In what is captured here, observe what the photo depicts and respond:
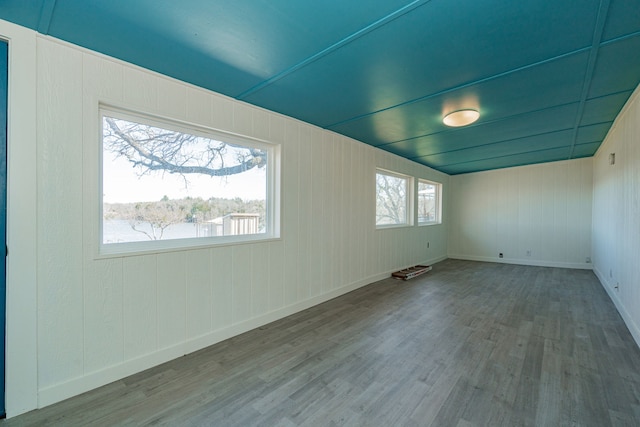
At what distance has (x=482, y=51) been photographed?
188 cm

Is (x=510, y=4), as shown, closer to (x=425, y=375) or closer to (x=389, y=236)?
(x=425, y=375)

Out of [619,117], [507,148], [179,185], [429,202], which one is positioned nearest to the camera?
[179,185]

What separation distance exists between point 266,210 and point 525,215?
6.25 meters

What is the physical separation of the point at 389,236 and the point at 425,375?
10.3ft

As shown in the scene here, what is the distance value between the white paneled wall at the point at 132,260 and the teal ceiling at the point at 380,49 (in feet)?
0.64

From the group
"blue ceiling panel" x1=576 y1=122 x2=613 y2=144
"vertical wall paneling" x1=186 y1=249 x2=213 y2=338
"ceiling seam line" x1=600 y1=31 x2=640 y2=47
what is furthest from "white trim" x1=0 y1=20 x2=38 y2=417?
"blue ceiling panel" x1=576 y1=122 x2=613 y2=144

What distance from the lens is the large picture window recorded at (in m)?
2.08

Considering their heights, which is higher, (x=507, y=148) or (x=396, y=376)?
(x=507, y=148)

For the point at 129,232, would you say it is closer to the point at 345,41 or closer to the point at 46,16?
the point at 46,16

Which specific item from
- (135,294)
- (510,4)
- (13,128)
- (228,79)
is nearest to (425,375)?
(135,294)

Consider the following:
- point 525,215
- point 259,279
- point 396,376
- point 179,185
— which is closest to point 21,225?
point 179,185

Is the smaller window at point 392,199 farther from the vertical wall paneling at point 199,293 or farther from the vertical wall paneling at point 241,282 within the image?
the vertical wall paneling at point 199,293

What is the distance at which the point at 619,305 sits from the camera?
329cm

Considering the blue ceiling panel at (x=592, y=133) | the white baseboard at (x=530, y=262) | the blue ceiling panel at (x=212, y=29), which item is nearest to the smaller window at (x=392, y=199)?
the white baseboard at (x=530, y=262)
